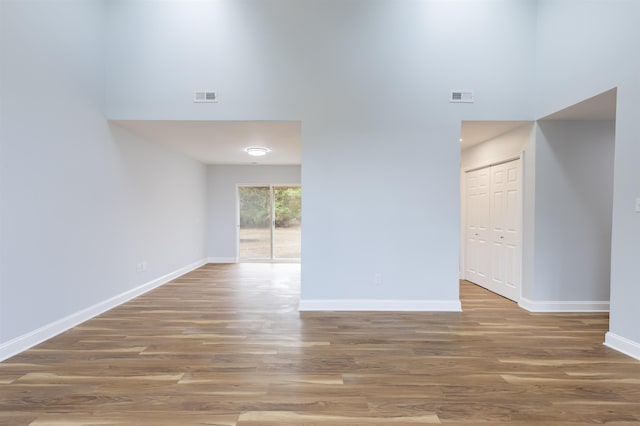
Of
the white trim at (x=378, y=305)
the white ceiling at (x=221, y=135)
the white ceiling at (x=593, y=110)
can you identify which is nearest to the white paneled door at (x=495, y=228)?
the white ceiling at (x=593, y=110)

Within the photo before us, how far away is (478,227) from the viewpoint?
5043 mm

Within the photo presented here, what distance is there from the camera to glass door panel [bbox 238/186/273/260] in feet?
24.8

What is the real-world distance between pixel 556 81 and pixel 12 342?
5.80 m

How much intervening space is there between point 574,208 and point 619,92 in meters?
1.46

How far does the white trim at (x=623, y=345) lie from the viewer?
100 inches

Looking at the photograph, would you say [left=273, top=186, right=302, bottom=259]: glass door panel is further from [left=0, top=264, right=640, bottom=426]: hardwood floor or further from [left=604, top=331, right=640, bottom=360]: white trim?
[left=604, top=331, right=640, bottom=360]: white trim

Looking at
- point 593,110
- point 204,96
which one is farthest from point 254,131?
point 593,110

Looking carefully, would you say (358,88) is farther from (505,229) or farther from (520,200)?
(505,229)

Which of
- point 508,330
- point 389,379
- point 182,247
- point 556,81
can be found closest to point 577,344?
point 508,330

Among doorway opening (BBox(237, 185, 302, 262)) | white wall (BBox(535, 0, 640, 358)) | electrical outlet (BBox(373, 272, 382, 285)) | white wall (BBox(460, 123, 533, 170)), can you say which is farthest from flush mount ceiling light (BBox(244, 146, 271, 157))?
white wall (BBox(535, 0, 640, 358))

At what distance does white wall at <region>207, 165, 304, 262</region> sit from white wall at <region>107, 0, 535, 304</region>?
3.74m

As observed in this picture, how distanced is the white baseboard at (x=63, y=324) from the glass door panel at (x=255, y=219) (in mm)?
2833

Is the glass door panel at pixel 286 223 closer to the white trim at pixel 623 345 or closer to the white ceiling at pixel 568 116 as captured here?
the white ceiling at pixel 568 116

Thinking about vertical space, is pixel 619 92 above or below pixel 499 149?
above
